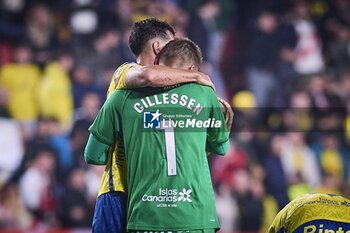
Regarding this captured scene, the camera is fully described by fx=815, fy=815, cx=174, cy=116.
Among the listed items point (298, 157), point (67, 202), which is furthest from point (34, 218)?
point (298, 157)

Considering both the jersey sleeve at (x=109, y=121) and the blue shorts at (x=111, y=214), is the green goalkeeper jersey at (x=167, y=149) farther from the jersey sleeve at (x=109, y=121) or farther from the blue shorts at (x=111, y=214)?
the blue shorts at (x=111, y=214)

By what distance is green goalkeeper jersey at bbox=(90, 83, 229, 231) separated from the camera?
3.59m

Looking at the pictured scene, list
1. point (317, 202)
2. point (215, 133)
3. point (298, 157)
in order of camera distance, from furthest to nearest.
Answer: point (298, 157) < point (215, 133) < point (317, 202)

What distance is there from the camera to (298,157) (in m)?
8.88

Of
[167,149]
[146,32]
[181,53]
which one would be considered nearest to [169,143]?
[167,149]

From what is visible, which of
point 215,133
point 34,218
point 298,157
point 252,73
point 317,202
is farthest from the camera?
point 252,73

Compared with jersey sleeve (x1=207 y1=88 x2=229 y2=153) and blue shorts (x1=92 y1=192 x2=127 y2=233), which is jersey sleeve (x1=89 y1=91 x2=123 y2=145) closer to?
blue shorts (x1=92 y1=192 x2=127 y2=233)

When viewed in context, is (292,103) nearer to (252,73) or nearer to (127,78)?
(252,73)

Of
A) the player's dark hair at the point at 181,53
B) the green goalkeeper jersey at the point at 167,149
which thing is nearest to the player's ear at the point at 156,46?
the player's dark hair at the point at 181,53

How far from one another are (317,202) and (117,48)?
20.4 ft

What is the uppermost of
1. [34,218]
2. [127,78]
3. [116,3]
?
[116,3]

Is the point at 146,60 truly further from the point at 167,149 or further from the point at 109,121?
the point at 167,149

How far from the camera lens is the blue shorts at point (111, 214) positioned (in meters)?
3.74

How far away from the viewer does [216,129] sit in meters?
3.71
